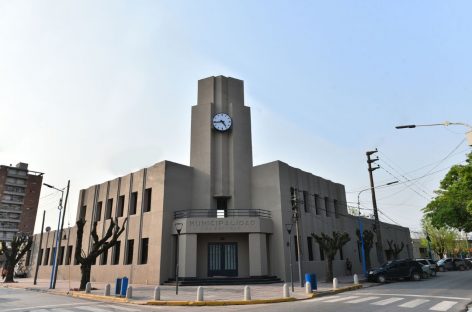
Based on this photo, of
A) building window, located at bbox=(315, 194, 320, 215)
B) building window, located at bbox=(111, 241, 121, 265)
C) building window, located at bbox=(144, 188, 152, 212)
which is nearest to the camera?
building window, located at bbox=(144, 188, 152, 212)

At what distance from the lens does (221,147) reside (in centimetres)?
3166

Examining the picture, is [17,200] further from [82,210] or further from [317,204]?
[317,204]

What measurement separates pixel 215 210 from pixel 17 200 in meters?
Result: 87.5

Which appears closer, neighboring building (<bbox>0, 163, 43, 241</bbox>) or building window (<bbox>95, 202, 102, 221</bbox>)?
building window (<bbox>95, 202, 102, 221</bbox>)

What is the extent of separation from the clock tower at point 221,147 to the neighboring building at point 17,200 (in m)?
78.3

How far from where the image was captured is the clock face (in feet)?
105

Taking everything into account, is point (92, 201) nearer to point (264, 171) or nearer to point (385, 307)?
point (264, 171)

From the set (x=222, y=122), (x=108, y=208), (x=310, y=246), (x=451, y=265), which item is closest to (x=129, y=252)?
(x=108, y=208)

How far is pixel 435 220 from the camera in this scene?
98.3 feet

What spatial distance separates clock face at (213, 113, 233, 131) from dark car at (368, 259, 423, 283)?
1776cm

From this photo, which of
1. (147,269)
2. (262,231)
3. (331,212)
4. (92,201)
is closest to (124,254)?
(147,269)

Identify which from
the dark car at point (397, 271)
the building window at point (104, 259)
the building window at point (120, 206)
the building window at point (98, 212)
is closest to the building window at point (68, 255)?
the building window at point (98, 212)

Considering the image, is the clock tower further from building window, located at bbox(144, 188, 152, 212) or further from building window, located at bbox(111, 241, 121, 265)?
building window, located at bbox(111, 241, 121, 265)

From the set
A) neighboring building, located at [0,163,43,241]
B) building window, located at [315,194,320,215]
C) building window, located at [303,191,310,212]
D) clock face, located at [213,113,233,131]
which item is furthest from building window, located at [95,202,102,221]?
neighboring building, located at [0,163,43,241]
